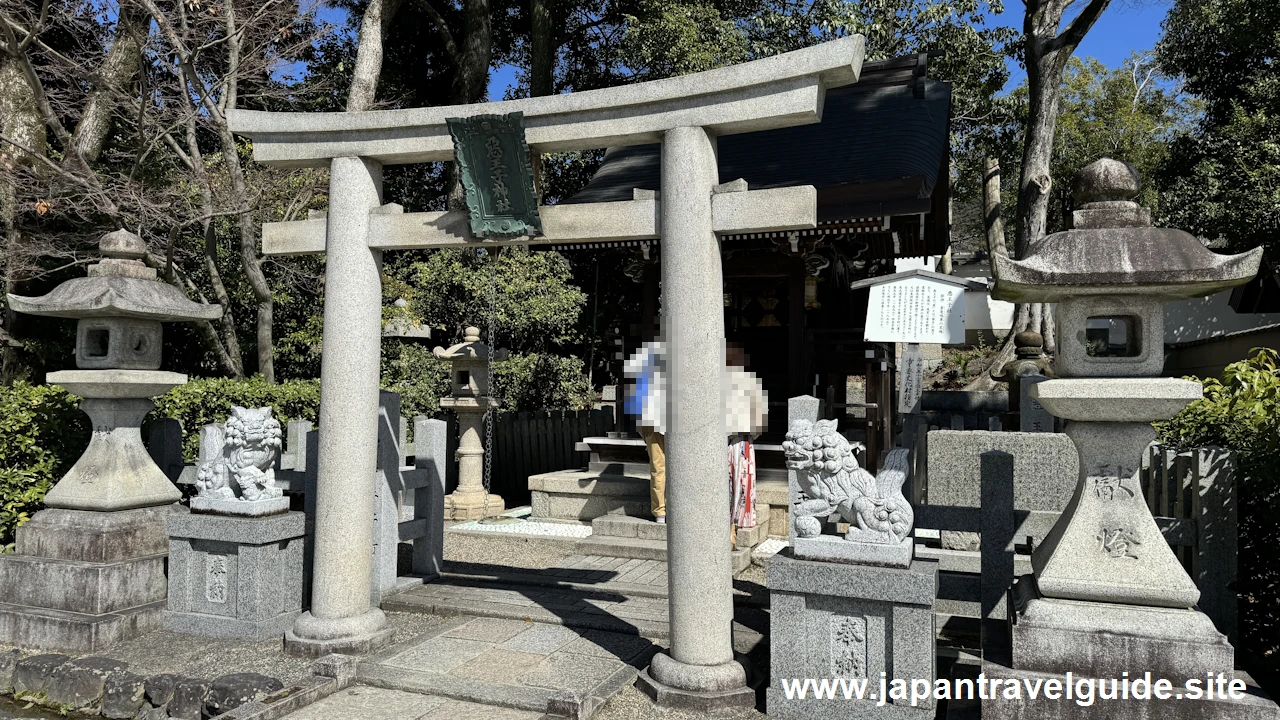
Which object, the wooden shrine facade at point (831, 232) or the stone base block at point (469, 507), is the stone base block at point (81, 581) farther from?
the wooden shrine facade at point (831, 232)

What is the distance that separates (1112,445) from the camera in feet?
12.4

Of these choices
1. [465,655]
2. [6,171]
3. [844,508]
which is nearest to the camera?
[844,508]

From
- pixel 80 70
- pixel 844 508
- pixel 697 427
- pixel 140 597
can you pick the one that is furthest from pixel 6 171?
pixel 844 508

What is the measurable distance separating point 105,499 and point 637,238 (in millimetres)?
4422

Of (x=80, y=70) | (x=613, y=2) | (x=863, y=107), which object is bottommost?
(x=80, y=70)

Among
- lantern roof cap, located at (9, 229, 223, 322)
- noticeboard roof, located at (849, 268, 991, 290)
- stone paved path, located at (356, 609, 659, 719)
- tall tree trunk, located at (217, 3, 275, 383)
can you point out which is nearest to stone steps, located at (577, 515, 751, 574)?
stone paved path, located at (356, 609, 659, 719)

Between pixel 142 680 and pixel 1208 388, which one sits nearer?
pixel 142 680

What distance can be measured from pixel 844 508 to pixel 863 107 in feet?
35.0

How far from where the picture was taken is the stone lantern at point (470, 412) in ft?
37.0

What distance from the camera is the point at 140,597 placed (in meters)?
5.85

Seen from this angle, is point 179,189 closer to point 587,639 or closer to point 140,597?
→ point 140,597

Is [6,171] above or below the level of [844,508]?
above

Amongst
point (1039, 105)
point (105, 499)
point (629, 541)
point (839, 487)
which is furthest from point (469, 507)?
point (1039, 105)

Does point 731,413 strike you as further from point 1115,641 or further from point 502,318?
point 502,318
